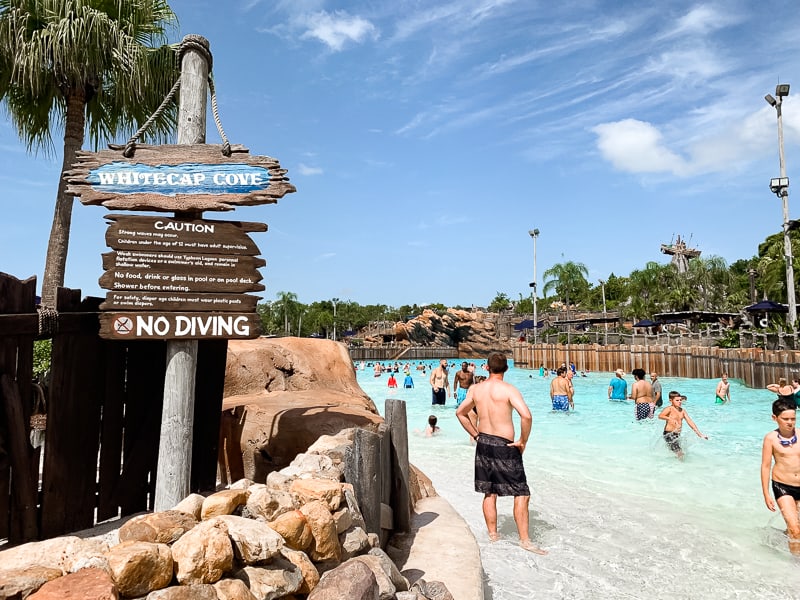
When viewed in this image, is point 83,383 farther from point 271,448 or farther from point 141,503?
point 271,448

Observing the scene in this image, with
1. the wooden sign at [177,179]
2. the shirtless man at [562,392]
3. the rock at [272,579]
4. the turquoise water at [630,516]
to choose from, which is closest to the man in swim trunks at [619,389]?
the shirtless man at [562,392]

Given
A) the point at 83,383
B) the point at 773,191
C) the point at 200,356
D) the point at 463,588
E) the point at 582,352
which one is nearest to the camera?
the point at 463,588

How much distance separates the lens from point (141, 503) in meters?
4.54

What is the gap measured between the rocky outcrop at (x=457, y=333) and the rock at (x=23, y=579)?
213 ft

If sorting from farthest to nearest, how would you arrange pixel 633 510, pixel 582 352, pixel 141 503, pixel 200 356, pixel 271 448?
pixel 582 352, pixel 633 510, pixel 271 448, pixel 200 356, pixel 141 503

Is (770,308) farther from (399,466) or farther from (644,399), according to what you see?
(399,466)

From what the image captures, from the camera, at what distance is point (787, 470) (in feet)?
18.9

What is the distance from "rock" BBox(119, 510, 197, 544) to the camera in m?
2.56

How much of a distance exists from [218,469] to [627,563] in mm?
4417

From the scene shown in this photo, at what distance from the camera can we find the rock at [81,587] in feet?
6.88

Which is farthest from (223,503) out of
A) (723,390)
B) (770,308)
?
(770,308)

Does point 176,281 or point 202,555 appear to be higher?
point 176,281

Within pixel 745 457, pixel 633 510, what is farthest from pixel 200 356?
pixel 745 457

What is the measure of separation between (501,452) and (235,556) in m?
3.37
